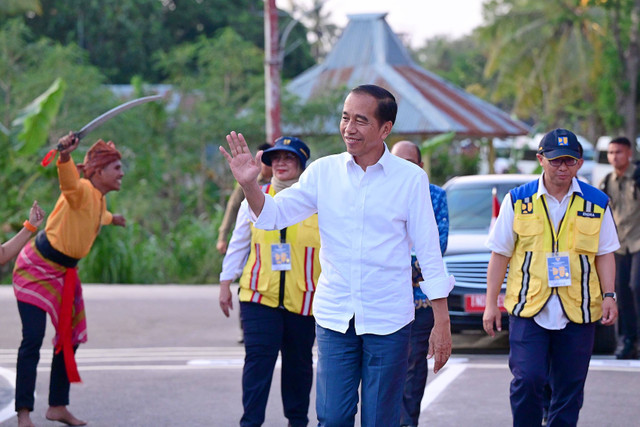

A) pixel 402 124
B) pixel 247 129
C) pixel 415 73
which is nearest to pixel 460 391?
pixel 247 129

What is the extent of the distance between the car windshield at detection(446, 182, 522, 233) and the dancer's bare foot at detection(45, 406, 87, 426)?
487 cm

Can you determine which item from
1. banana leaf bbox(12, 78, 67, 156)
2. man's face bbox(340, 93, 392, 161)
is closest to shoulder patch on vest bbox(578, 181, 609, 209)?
man's face bbox(340, 93, 392, 161)

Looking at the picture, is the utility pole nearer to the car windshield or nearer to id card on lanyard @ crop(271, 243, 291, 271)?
the car windshield

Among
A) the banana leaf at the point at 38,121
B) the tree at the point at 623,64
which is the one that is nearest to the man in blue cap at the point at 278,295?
the banana leaf at the point at 38,121

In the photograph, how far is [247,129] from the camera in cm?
2302

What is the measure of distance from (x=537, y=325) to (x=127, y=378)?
14.8ft

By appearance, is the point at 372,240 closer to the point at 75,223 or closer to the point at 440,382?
the point at 75,223

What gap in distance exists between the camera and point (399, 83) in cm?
2930

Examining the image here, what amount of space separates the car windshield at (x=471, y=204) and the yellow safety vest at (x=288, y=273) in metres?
4.66

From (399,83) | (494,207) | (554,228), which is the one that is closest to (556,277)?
(554,228)

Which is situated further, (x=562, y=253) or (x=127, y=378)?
(x=127, y=378)

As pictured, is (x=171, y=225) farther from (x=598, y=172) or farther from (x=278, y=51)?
(x=598, y=172)

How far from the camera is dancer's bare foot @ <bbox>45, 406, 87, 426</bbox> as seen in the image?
768 cm

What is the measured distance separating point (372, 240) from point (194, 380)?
488 cm
